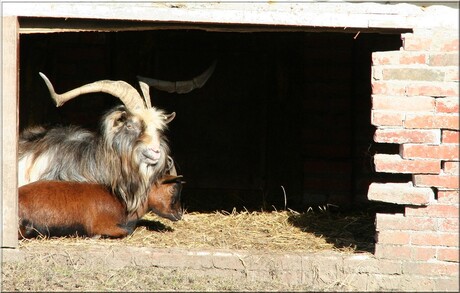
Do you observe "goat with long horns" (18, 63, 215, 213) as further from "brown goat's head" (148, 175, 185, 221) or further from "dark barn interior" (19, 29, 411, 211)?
"dark barn interior" (19, 29, 411, 211)

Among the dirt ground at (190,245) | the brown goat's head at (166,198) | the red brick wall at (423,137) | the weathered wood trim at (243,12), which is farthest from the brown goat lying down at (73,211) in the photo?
the red brick wall at (423,137)

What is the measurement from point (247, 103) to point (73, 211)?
333 cm

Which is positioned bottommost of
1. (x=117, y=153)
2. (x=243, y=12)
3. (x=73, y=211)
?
(x=73, y=211)

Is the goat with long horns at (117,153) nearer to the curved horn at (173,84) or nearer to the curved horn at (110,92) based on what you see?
the curved horn at (110,92)

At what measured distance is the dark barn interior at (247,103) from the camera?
10703mm

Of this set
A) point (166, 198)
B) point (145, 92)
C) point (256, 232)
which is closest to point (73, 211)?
point (166, 198)

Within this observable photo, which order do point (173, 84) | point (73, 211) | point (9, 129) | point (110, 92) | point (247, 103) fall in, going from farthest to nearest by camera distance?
point (247, 103) < point (173, 84) < point (110, 92) < point (73, 211) < point (9, 129)

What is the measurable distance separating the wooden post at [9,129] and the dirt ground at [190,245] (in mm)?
271

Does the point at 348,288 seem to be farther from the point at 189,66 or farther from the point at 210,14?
the point at 189,66

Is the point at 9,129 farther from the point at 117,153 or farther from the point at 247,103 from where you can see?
the point at 247,103

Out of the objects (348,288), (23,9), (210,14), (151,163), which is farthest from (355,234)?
(23,9)

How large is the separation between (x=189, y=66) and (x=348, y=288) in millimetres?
4446

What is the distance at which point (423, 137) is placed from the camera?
7.30 m

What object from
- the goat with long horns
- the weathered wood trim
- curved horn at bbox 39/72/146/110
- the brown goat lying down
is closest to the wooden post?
the weathered wood trim
